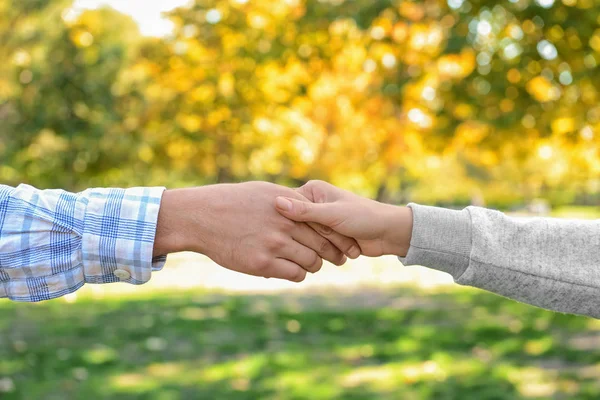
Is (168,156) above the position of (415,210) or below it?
below

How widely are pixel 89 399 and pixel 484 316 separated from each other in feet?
15.6

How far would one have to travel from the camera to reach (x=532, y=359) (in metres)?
5.60

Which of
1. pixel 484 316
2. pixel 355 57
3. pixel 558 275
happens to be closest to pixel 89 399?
pixel 558 275

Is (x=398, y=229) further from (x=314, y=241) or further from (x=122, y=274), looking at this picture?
(x=122, y=274)

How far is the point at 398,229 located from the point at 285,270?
575 millimetres

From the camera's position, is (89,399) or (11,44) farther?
(11,44)

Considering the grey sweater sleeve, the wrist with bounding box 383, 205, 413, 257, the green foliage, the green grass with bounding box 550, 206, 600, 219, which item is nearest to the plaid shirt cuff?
the wrist with bounding box 383, 205, 413, 257

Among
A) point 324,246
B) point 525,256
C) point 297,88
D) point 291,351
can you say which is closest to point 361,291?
point 297,88

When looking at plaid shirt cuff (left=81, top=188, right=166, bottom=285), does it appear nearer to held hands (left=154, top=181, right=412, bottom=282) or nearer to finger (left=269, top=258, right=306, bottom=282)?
held hands (left=154, top=181, right=412, bottom=282)

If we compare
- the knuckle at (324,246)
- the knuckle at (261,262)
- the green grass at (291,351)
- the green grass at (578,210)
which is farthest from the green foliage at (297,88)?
the green grass at (578,210)

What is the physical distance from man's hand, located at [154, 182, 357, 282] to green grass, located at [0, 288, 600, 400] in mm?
1967

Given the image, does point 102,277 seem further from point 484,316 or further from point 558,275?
point 484,316

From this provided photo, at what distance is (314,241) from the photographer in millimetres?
2783

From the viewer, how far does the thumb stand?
2605mm
